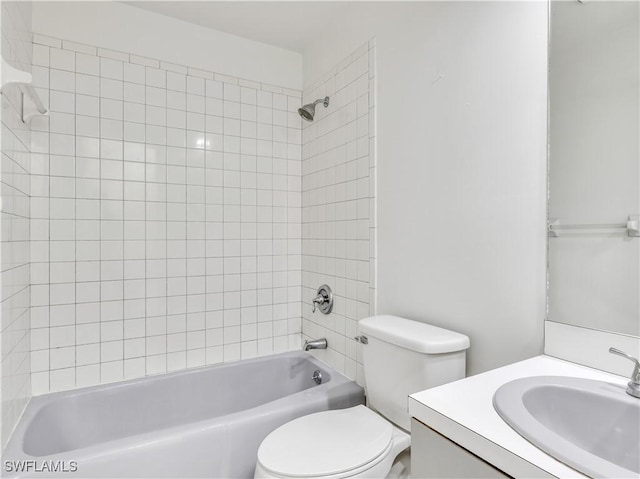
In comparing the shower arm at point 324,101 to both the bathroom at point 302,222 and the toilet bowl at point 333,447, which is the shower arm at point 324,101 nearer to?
the bathroom at point 302,222

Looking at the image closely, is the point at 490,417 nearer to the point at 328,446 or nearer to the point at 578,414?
the point at 578,414

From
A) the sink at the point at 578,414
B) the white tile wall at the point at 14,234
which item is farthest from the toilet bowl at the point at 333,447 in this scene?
the white tile wall at the point at 14,234

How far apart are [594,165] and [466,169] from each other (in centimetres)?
40

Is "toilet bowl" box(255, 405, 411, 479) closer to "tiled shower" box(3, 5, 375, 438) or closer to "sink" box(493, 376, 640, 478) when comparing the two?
"tiled shower" box(3, 5, 375, 438)

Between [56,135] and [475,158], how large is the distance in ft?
6.44

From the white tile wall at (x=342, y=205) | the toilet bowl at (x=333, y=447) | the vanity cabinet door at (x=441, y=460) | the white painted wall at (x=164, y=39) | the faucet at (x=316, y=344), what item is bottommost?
the toilet bowl at (x=333, y=447)

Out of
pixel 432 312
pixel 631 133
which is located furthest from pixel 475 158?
pixel 432 312

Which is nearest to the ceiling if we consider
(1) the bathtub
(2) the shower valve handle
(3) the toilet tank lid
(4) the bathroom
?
(4) the bathroom

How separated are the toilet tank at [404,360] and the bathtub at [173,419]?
37cm

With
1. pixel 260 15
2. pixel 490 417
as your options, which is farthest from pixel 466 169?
pixel 260 15

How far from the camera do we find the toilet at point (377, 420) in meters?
1.14

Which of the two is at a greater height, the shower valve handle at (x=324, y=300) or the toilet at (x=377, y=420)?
the shower valve handle at (x=324, y=300)

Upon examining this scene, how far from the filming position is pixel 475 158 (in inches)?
49.1

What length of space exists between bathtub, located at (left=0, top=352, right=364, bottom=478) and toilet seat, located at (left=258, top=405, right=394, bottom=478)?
0.23 m
